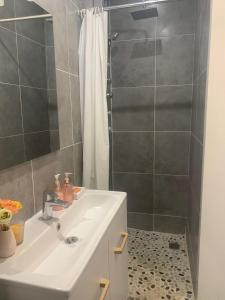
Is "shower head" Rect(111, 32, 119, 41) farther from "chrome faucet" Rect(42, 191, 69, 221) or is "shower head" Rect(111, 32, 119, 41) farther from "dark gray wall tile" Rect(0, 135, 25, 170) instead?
"chrome faucet" Rect(42, 191, 69, 221)

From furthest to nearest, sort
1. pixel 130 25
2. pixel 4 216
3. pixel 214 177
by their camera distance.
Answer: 1. pixel 130 25
2. pixel 214 177
3. pixel 4 216

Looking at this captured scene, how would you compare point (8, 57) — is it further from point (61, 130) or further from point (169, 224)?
point (169, 224)

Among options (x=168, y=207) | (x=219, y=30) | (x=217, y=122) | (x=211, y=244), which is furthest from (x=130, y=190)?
(x=219, y=30)

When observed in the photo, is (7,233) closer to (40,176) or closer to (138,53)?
(40,176)

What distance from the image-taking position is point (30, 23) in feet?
4.16

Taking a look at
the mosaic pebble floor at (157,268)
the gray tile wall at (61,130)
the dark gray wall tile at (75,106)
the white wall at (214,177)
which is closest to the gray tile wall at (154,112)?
the mosaic pebble floor at (157,268)

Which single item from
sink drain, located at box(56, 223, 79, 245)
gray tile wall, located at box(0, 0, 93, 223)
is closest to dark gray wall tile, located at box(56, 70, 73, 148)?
gray tile wall, located at box(0, 0, 93, 223)

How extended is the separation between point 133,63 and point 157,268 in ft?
6.40

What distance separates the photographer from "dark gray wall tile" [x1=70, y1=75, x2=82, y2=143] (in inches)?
69.4

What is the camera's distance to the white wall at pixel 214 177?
1415 millimetres

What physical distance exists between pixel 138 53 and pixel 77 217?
174 centimetres

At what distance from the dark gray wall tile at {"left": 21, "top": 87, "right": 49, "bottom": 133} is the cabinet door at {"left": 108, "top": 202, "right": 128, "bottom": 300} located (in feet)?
2.21

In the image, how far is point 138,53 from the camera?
7.79ft

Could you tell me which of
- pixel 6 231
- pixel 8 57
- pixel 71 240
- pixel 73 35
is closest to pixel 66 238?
pixel 71 240
